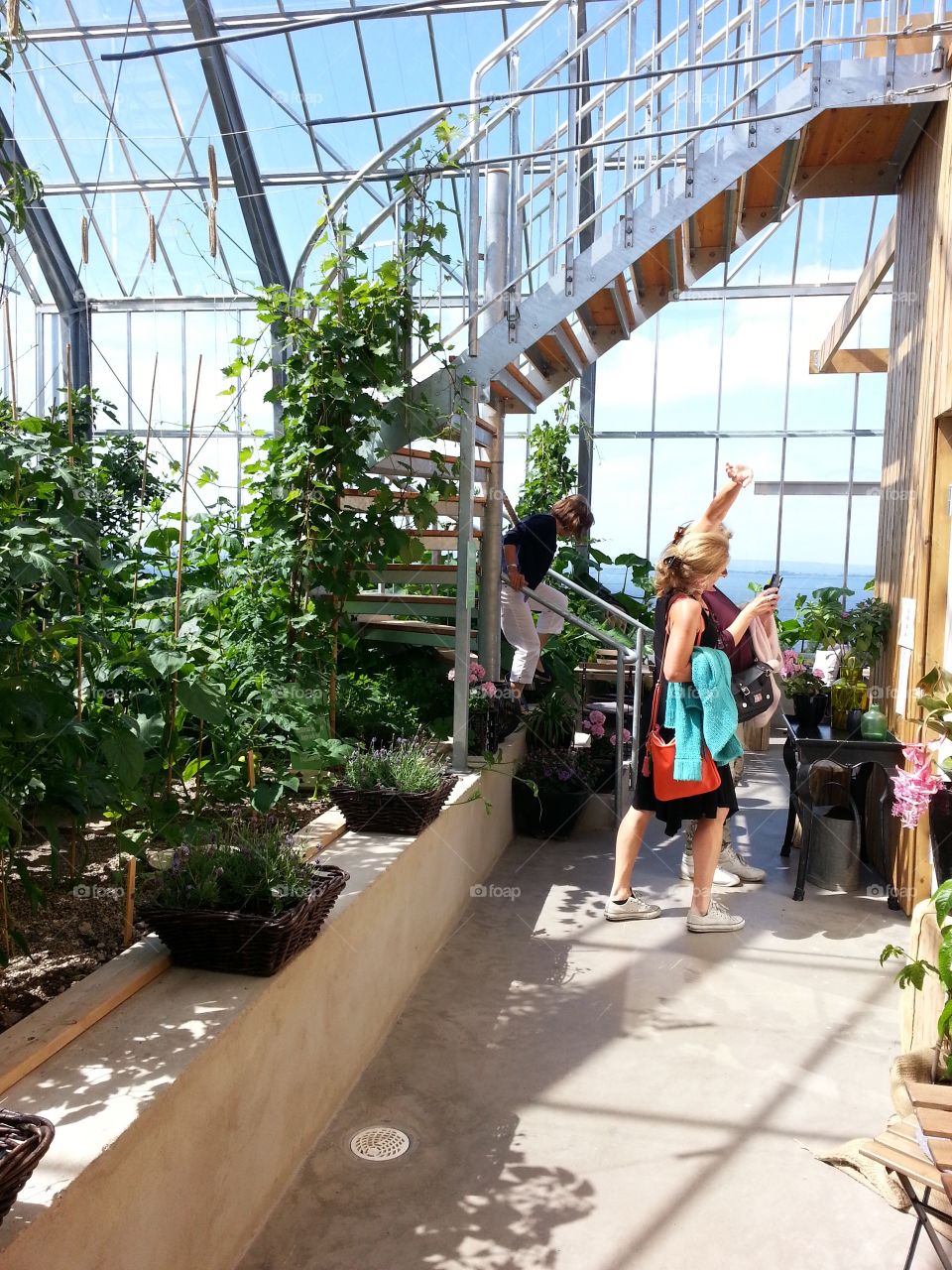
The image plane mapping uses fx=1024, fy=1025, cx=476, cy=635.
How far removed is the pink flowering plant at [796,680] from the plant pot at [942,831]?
99.9 inches

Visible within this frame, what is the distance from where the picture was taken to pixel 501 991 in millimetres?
3469

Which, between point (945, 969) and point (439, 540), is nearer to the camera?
point (945, 969)

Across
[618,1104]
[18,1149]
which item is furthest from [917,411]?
[18,1149]

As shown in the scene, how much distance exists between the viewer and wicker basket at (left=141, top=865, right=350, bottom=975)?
7.57ft

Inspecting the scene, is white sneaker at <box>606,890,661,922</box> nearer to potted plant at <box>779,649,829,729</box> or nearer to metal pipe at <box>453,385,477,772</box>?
metal pipe at <box>453,385,477,772</box>

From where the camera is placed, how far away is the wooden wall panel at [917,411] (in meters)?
3.97

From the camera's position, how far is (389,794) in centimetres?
357

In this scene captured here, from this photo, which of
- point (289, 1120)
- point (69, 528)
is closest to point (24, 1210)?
point (289, 1120)

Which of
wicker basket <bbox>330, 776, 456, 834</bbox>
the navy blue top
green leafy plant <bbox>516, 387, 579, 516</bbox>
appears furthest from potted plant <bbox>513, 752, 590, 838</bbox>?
green leafy plant <bbox>516, 387, 579, 516</bbox>

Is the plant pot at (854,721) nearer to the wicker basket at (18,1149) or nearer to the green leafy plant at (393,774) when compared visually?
the green leafy plant at (393,774)

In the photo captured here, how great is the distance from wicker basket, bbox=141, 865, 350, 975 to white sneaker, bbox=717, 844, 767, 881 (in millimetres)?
2853

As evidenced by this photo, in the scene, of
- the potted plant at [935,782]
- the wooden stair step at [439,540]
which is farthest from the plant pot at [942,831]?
the wooden stair step at [439,540]

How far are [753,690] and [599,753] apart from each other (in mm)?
1349

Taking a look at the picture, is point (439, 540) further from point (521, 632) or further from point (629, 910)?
point (629, 910)
